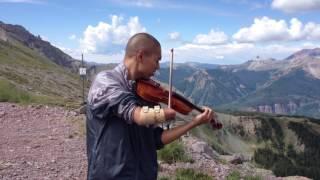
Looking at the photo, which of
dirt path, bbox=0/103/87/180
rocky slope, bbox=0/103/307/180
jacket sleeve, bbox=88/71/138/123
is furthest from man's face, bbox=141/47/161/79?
dirt path, bbox=0/103/87/180

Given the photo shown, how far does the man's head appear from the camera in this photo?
14.4 feet

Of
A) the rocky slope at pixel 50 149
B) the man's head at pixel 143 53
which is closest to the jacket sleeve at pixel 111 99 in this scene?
the man's head at pixel 143 53

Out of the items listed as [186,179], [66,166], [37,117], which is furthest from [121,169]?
[37,117]

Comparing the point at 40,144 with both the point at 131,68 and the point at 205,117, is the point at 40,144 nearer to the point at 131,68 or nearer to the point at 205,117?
the point at 131,68

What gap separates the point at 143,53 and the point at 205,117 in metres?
0.70

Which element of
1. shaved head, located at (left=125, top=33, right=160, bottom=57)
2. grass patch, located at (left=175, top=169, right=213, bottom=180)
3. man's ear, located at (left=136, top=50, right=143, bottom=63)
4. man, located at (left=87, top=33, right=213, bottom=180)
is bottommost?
grass patch, located at (left=175, top=169, right=213, bottom=180)

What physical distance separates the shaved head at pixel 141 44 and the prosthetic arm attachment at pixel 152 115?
528 mm

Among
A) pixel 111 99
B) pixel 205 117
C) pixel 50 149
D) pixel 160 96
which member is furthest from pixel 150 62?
pixel 50 149

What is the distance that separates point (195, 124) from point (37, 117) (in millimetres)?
19213

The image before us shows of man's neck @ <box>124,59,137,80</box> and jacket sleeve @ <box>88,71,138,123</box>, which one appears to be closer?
jacket sleeve @ <box>88,71,138,123</box>

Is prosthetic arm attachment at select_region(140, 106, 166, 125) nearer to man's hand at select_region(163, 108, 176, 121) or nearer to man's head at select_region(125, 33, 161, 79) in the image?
man's hand at select_region(163, 108, 176, 121)

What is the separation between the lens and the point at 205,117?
4316mm

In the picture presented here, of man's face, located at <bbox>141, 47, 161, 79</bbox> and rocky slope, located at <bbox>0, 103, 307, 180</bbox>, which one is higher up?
man's face, located at <bbox>141, 47, 161, 79</bbox>

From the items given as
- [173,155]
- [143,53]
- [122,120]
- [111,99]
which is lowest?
[173,155]
